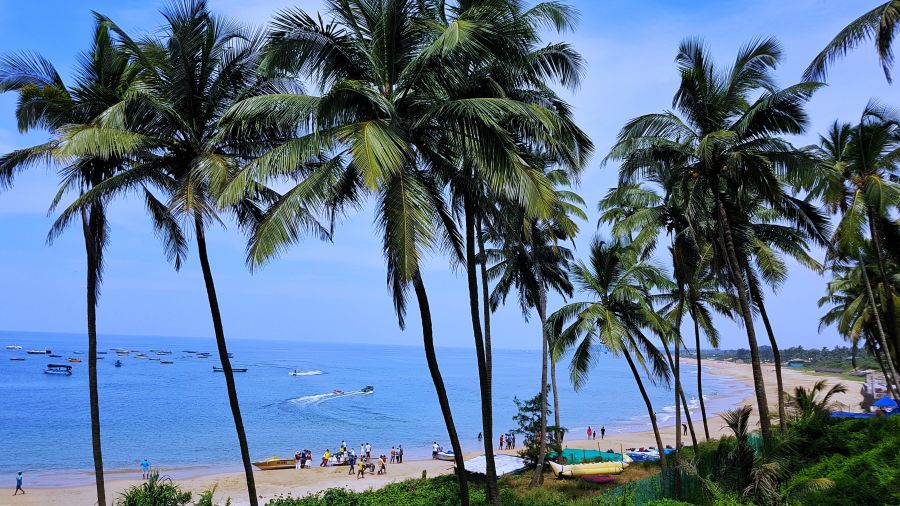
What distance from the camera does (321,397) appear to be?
239 feet

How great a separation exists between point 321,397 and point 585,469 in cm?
5598

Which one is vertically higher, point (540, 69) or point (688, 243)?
point (540, 69)

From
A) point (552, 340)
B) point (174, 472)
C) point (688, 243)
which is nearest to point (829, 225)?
point (688, 243)

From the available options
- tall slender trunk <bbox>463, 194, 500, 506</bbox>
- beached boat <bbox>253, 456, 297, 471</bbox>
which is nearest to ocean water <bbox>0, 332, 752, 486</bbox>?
beached boat <bbox>253, 456, 297, 471</bbox>

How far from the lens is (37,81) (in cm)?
1081

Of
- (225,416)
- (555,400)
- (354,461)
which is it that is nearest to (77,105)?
(555,400)

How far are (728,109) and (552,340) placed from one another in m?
10.00

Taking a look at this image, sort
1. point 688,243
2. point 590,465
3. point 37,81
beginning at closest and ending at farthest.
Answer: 1. point 37,81
2. point 688,243
3. point 590,465

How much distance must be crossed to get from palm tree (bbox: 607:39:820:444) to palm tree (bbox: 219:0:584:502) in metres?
5.05

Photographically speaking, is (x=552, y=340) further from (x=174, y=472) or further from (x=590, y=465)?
(x=174, y=472)

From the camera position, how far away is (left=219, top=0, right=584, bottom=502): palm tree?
7.81 metres

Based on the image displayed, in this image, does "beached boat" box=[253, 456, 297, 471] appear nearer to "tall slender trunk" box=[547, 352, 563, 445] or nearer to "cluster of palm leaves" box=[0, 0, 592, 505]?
"tall slender trunk" box=[547, 352, 563, 445]

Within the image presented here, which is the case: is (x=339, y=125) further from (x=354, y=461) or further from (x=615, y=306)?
(x=354, y=461)

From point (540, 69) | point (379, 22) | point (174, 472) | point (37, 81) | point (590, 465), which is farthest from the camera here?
point (174, 472)
